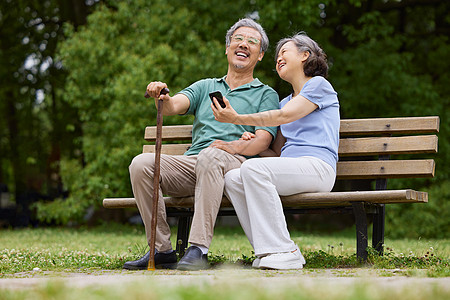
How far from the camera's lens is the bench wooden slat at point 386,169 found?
4.61 meters

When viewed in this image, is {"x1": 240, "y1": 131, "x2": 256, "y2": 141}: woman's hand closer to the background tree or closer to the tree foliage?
the tree foliage

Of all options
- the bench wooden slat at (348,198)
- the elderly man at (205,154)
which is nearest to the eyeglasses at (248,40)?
the elderly man at (205,154)

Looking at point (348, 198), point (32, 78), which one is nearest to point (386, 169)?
point (348, 198)

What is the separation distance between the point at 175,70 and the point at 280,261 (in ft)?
28.1

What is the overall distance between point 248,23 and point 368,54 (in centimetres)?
891

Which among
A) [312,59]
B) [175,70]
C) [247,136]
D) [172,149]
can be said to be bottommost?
[172,149]

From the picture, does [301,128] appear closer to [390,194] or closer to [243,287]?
[390,194]

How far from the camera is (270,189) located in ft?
13.5

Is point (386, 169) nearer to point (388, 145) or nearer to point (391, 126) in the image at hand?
point (388, 145)

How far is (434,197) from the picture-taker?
11875mm

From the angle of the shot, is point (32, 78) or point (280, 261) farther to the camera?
point (32, 78)

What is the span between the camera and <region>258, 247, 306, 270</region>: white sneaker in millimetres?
3945

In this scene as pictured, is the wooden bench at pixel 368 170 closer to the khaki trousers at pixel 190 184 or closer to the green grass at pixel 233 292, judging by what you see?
the khaki trousers at pixel 190 184

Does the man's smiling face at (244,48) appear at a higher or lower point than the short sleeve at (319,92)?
higher
